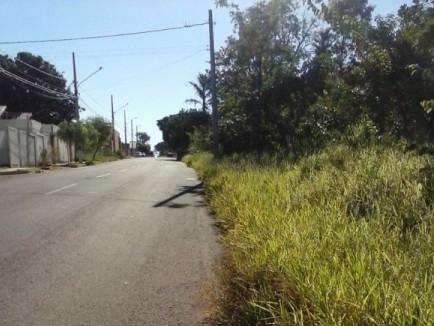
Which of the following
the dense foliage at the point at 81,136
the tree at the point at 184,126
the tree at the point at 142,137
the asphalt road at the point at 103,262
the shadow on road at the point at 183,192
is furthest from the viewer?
the tree at the point at 142,137

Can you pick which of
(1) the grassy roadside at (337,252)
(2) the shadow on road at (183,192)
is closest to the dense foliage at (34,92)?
(2) the shadow on road at (183,192)

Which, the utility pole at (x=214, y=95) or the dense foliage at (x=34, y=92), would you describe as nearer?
the utility pole at (x=214, y=95)

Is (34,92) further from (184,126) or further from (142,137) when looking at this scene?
(142,137)

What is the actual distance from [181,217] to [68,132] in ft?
129

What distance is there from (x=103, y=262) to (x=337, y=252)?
3.24m

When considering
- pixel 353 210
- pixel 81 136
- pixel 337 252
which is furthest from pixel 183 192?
pixel 81 136

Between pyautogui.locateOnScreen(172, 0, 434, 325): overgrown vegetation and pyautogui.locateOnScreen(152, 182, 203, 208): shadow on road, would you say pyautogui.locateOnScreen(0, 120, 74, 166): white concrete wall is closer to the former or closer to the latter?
pyautogui.locateOnScreen(152, 182, 203, 208): shadow on road

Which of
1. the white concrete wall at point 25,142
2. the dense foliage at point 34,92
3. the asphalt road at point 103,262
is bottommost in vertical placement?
the asphalt road at point 103,262

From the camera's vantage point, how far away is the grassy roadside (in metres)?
3.40

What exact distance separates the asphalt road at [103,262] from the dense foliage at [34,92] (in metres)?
61.4

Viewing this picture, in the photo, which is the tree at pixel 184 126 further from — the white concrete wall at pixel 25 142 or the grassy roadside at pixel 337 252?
the grassy roadside at pixel 337 252

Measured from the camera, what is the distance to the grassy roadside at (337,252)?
3400 millimetres

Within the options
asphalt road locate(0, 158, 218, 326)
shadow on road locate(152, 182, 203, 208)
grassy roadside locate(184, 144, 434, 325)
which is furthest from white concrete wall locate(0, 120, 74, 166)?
grassy roadside locate(184, 144, 434, 325)

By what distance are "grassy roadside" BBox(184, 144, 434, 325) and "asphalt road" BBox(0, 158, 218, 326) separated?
1.66ft
